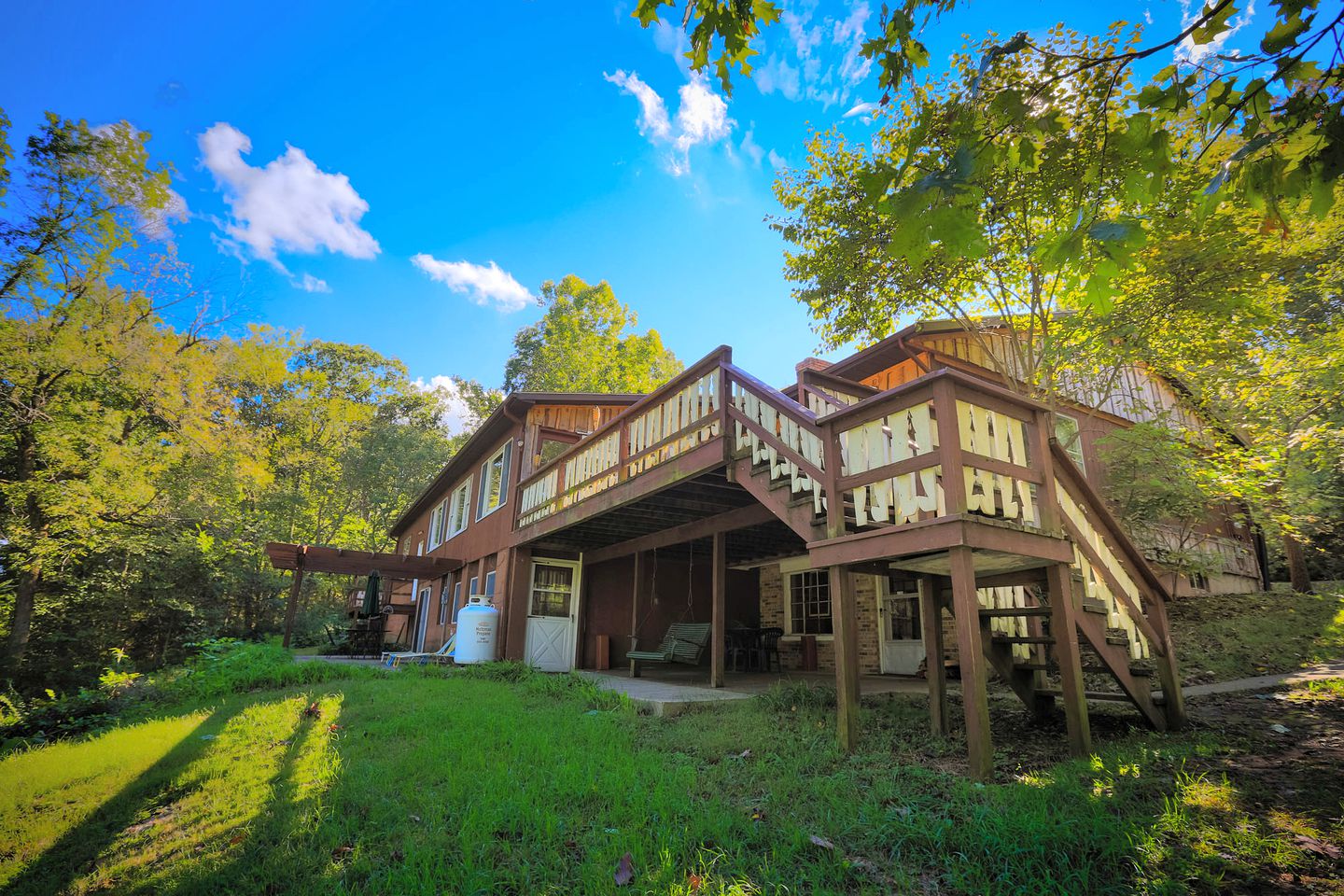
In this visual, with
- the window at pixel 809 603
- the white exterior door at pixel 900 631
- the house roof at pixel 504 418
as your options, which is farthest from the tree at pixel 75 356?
the white exterior door at pixel 900 631

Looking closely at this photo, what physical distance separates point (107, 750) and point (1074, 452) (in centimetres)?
1438

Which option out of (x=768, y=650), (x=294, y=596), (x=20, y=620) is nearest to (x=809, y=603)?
(x=768, y=650)

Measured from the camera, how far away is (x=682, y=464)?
6.68m

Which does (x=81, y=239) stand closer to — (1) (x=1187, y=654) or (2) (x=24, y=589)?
(2) (x=24, y=589)

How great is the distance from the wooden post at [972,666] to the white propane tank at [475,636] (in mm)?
8923

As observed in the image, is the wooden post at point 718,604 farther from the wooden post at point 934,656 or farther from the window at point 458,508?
the window at point 458,508

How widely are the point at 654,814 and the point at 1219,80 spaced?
3903mm

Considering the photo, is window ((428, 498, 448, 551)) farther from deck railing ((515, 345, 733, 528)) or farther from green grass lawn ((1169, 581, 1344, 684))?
green grass lawn ((1169, 581, 1344, 684))

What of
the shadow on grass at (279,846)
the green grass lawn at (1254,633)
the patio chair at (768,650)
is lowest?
the shadow on grass at (279,846)

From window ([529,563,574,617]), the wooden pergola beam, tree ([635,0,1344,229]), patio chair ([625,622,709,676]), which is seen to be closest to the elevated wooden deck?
tree ([635,0,1344,229])

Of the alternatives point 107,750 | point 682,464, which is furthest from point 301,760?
point 682,464

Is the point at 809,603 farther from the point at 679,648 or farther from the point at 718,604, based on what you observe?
the point at 718,604

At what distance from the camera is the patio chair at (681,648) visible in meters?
9.34

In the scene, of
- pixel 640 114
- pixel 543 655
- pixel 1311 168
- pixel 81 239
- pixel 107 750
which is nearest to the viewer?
A: pixel 1311 168
